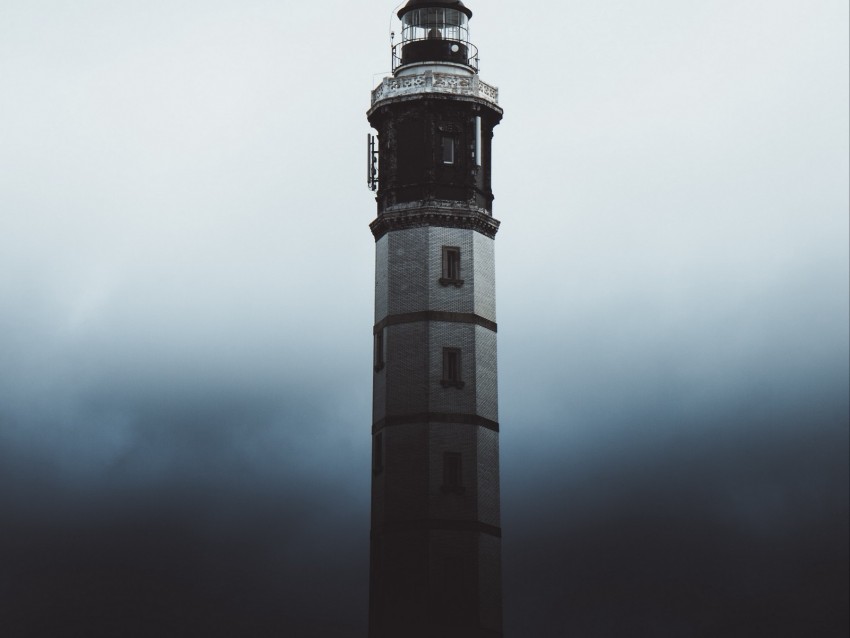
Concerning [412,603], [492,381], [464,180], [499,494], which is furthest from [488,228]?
[412,603]

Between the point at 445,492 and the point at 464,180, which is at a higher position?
the point at 464,180

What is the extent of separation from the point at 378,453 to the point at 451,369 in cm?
515

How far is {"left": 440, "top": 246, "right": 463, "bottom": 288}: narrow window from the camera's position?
3046 inches

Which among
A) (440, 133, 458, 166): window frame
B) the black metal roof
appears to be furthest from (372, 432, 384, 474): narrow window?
the black metal roof

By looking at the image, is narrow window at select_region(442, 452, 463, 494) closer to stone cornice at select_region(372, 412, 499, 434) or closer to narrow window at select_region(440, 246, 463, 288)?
stone cornice at select_region(372, 412, 499, 434)

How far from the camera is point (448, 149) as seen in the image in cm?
7956

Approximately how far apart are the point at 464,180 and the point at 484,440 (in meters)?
12.4

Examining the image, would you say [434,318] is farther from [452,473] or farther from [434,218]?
[452,473]

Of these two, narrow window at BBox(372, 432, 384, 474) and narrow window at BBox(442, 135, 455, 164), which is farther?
narrow window at BBox(442, 135, 455, 164)

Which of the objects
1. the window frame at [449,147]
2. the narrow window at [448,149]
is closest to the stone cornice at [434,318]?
the window frame at [449,147]

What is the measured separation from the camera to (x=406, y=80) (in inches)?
3164

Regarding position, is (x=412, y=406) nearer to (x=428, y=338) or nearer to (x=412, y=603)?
(x=428, y=338)

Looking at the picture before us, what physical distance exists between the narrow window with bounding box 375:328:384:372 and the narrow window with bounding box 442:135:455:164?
8.69 meters

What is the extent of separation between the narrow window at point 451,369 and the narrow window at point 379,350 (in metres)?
3.21
